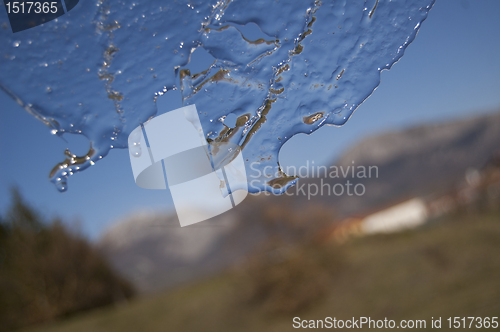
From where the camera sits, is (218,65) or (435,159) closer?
(218,65)

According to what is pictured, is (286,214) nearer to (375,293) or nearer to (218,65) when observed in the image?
(375,293)

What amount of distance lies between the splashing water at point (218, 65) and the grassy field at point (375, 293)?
18.6 feet

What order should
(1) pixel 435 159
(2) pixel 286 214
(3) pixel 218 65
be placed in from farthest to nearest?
(1) pixel 435 159
(2) pixel 286 214
(3) pixel 218 65

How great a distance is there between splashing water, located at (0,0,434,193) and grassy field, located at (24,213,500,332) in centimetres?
568

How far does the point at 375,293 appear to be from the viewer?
256 inches

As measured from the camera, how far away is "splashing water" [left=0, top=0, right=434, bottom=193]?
42cm

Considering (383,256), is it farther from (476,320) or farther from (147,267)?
(147,267)

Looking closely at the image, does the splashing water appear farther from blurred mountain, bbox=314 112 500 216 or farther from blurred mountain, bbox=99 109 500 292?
blurred mountain, bbox=314 112 500 216

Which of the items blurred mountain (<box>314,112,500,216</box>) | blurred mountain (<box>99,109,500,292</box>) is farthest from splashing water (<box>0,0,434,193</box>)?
blurred mountain (<box>314,112,500,216</box>)

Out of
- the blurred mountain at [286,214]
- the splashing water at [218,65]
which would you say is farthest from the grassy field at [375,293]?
the splashing water at [218,65]

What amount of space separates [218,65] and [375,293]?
708cm

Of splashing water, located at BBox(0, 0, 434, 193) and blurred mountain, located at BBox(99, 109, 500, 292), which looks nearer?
splashing water, located at BBox(0, 0, 434, 193)

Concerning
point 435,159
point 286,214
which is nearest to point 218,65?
point 286,214

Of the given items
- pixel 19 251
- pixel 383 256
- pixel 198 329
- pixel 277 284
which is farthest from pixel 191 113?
pixel 19 251
